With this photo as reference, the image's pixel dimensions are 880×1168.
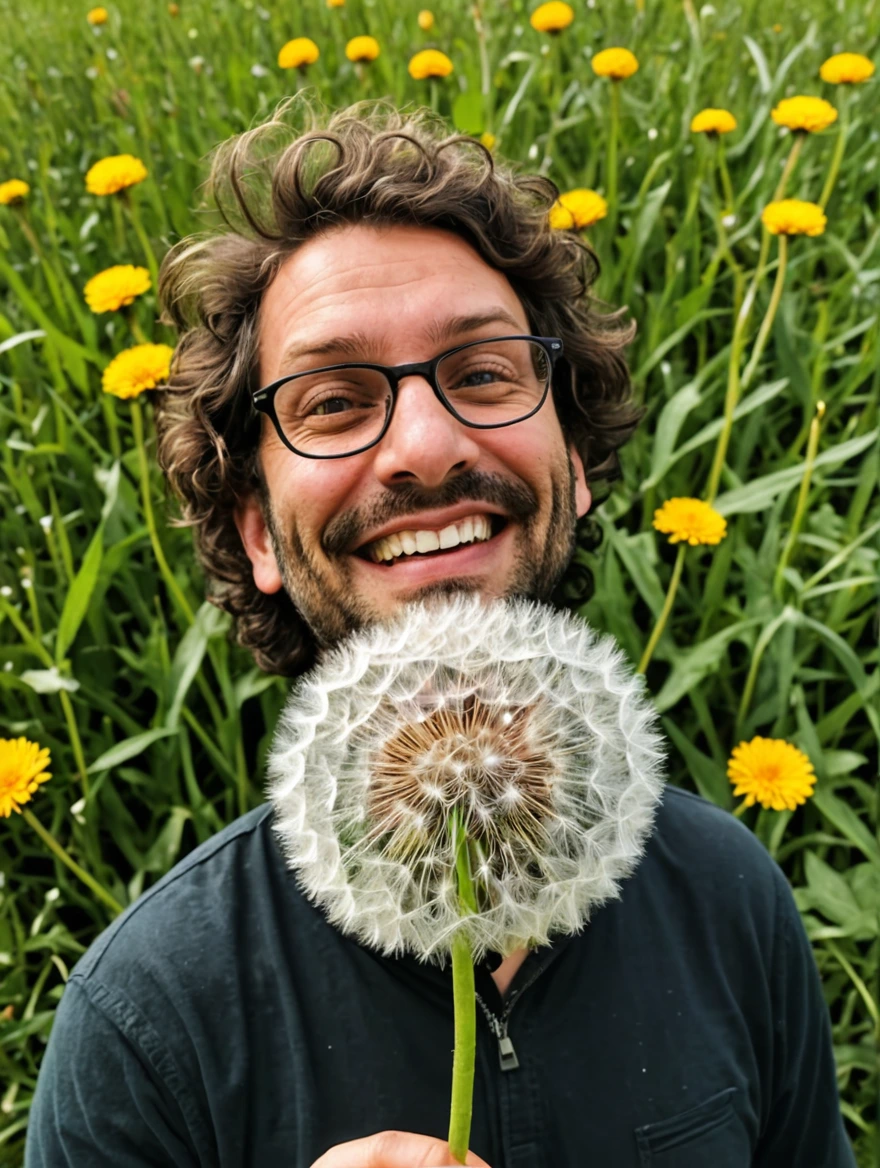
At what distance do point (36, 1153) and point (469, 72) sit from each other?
10.8 ft

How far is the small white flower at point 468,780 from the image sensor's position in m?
1.05

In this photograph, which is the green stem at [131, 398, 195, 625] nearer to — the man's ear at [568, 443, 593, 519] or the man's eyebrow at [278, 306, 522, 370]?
the man's eyebrow at [278, 306, 522, 370]

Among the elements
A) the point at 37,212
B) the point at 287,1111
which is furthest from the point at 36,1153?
the point at 37,212

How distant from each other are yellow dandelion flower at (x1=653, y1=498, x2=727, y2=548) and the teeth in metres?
0.74

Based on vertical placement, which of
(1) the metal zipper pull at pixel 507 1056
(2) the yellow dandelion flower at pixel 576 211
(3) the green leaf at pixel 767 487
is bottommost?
(1) the metal zipper pull at pixel 507 1056

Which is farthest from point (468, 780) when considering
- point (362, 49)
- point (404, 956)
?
point (362, 49)

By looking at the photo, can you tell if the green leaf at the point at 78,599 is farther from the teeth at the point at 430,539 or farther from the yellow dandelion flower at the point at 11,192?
the yellow dandelion flower at the point at 11,192

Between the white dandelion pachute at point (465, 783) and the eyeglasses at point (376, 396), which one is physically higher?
the eyeglasses at point (376, 396)

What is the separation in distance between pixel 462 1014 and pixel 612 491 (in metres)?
1.93

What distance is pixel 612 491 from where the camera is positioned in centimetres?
272

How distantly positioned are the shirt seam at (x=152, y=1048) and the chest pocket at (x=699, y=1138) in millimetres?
586

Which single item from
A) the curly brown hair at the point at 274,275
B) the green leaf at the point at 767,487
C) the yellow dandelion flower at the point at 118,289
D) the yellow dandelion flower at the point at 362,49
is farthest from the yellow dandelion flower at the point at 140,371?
the yellow dandelion flower at the point at 362,49

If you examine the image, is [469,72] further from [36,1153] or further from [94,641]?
[36,1153]

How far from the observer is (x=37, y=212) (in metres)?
3.32
